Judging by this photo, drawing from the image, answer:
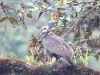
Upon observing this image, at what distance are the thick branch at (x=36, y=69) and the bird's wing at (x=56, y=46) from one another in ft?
1.46

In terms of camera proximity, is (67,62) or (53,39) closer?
(67,62)

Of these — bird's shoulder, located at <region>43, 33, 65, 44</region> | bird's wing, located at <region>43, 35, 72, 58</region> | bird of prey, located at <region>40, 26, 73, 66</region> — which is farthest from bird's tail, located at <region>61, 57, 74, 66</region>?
bird's shoulder, located at <region>43, 33, 65, 44</region>

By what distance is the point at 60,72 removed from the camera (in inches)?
221

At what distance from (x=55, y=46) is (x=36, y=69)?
90 cm

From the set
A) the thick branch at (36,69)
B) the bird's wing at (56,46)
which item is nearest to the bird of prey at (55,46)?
the bird's wing at (56,46)

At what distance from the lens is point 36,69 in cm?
566

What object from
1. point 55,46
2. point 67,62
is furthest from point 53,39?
point 67,62

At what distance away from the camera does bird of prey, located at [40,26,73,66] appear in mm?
6117

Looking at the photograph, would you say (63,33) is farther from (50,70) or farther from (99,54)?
(50,70)

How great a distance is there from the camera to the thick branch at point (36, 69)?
5.63 meters

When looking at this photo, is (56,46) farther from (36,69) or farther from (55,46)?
(36,69)

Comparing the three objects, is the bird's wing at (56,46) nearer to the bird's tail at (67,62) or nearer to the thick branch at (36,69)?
the bird's tail at (67,62)

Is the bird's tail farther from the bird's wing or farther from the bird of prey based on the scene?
the bird's wing

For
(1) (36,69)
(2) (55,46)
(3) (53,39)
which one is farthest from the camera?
(3) (53,39)
